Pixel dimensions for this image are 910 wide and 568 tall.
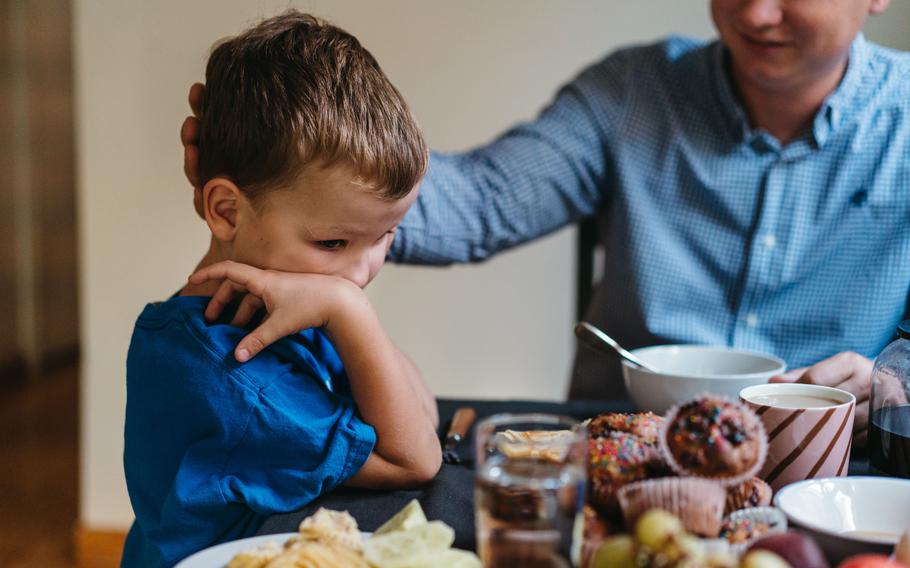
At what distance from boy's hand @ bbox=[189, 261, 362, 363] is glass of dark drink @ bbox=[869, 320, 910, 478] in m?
0.53

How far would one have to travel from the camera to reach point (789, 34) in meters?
1.40

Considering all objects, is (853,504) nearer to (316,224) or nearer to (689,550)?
(689,550)

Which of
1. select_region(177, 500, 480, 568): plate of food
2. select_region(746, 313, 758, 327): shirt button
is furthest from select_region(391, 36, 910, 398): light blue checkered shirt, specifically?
select_region(177, 500, 480, 568): plate of food

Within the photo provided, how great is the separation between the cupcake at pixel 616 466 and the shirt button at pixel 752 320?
34.7 inches

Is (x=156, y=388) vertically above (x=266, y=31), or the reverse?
(x=266, y=31)

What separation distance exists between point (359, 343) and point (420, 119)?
172 cm

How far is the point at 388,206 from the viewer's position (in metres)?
0.94

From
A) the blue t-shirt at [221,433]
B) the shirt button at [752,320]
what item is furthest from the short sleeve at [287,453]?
the shirt button at [752,320]

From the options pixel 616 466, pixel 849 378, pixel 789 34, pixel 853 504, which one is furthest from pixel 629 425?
pixel 789 34

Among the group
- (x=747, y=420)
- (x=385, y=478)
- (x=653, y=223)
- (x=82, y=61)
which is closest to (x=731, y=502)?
(x=747, y=420)

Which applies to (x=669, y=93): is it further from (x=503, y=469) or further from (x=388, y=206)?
(x=503, y=469)

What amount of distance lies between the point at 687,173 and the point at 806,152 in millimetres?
200

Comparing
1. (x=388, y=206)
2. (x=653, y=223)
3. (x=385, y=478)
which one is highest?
(x=388, y=206)

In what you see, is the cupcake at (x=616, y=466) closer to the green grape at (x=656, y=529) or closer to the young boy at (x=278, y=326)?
the green grape at (x=656, y=529)
